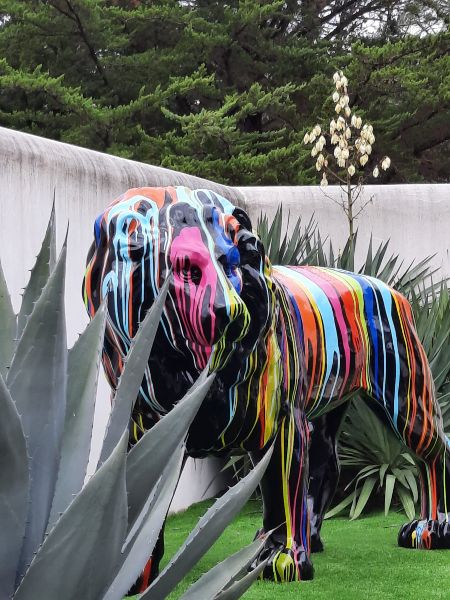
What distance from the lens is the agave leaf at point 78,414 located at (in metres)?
1.48

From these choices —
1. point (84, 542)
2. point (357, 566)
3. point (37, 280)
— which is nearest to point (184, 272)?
point (37, 280)

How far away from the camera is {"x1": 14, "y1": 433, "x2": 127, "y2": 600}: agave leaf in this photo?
124cm

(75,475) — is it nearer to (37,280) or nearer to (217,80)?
(37,280)

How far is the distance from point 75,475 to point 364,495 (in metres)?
3.86

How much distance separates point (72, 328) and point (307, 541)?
167 centimetres

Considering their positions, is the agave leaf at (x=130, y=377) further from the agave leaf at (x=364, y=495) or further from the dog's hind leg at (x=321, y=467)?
the agave leaf at (x=364, y=495)

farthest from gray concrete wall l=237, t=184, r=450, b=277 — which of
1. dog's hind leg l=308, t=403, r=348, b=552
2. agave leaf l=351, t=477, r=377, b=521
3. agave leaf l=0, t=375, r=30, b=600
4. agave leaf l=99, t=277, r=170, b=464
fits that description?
agave leaf l=0, t=375, r=30, b=600

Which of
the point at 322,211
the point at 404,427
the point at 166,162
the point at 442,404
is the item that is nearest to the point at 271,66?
the point at 166,162

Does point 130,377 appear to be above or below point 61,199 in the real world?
A: below

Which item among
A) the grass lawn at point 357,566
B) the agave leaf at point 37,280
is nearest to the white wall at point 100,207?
the grass lawn at point 357,566

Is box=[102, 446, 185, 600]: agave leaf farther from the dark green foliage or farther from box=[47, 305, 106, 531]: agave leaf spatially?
the dark green foliage

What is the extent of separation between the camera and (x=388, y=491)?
5.07 metres

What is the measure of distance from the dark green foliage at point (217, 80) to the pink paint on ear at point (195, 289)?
10.7m

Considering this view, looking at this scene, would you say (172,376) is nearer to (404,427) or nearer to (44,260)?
(44,260)
